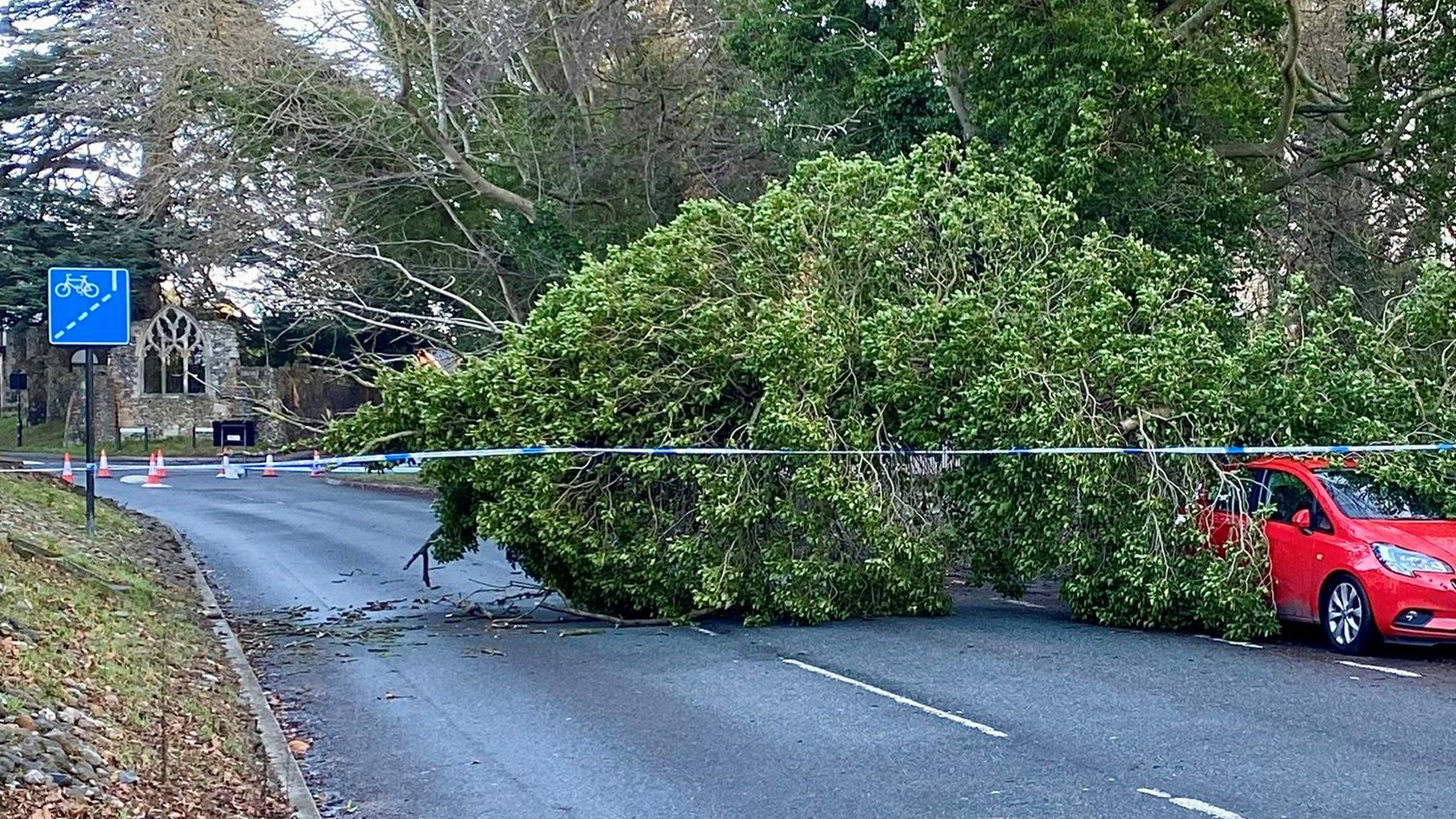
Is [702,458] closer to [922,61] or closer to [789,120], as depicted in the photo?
[922,61]

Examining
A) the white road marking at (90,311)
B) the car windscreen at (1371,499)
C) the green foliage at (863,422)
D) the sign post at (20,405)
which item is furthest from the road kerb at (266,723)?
the sign post at (20,405)

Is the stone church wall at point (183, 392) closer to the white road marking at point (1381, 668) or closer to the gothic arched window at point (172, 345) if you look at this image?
the gothic arched window at point (172, 345)

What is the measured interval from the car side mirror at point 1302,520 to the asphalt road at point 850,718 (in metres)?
0.95

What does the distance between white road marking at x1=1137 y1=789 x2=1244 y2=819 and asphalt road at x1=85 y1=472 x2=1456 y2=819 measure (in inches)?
1.5

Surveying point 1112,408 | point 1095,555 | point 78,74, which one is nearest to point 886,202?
point 1112,408

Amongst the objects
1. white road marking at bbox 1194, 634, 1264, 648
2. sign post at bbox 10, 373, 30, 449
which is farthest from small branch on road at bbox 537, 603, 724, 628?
sign post at bbox 10, 373, 30, 449

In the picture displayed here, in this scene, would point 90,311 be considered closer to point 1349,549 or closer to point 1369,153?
point 1349,549

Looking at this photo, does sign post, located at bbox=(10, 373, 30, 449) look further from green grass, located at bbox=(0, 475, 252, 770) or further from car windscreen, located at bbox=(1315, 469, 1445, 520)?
car windscreen, located at bbox=(1315, 469, 1445, 520)

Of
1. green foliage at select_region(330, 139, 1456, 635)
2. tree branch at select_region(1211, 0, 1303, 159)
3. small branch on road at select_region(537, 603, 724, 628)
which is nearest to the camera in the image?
green foliage at select_region(330, 139, 1456, 635)

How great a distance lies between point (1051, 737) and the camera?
29.0 feet

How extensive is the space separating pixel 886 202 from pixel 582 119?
43.3 feet

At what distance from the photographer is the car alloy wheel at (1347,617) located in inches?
464

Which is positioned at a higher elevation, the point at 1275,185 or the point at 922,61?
the point at 922,61

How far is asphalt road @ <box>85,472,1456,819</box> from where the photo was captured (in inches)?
301
